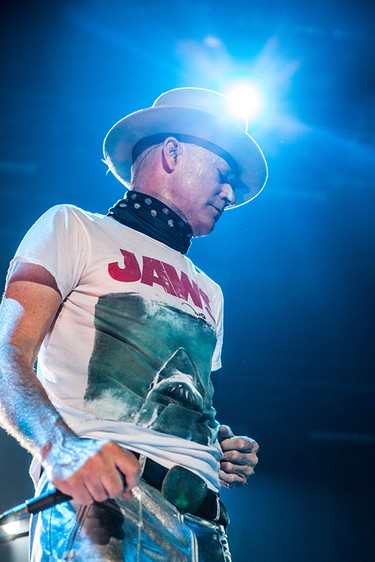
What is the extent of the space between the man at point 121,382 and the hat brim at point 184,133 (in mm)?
290

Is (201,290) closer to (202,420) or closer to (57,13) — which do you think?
(202,420)

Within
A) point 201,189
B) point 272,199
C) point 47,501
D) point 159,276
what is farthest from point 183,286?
point 272,199

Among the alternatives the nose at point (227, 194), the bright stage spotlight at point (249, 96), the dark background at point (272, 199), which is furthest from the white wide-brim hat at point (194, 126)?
the bright stage spotlight at point (249, 96)

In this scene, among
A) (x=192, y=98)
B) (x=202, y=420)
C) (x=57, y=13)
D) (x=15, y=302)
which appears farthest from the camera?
(x=57, y=13)

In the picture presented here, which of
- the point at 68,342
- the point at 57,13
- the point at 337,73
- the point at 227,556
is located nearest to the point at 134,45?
the point at 57,13

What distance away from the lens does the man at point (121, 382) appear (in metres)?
1.25

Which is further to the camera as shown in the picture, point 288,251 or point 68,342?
point 288,251

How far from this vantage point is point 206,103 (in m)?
2.50

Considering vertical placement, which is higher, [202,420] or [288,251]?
[288,251]

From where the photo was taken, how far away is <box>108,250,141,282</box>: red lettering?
1802 mm

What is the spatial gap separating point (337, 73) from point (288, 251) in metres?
1.61

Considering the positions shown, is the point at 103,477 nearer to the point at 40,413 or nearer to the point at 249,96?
the point at 40,413

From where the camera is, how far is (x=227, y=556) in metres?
1.66

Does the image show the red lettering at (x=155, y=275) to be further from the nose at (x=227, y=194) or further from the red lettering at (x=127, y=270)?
the nose at (x=227, y=194)
